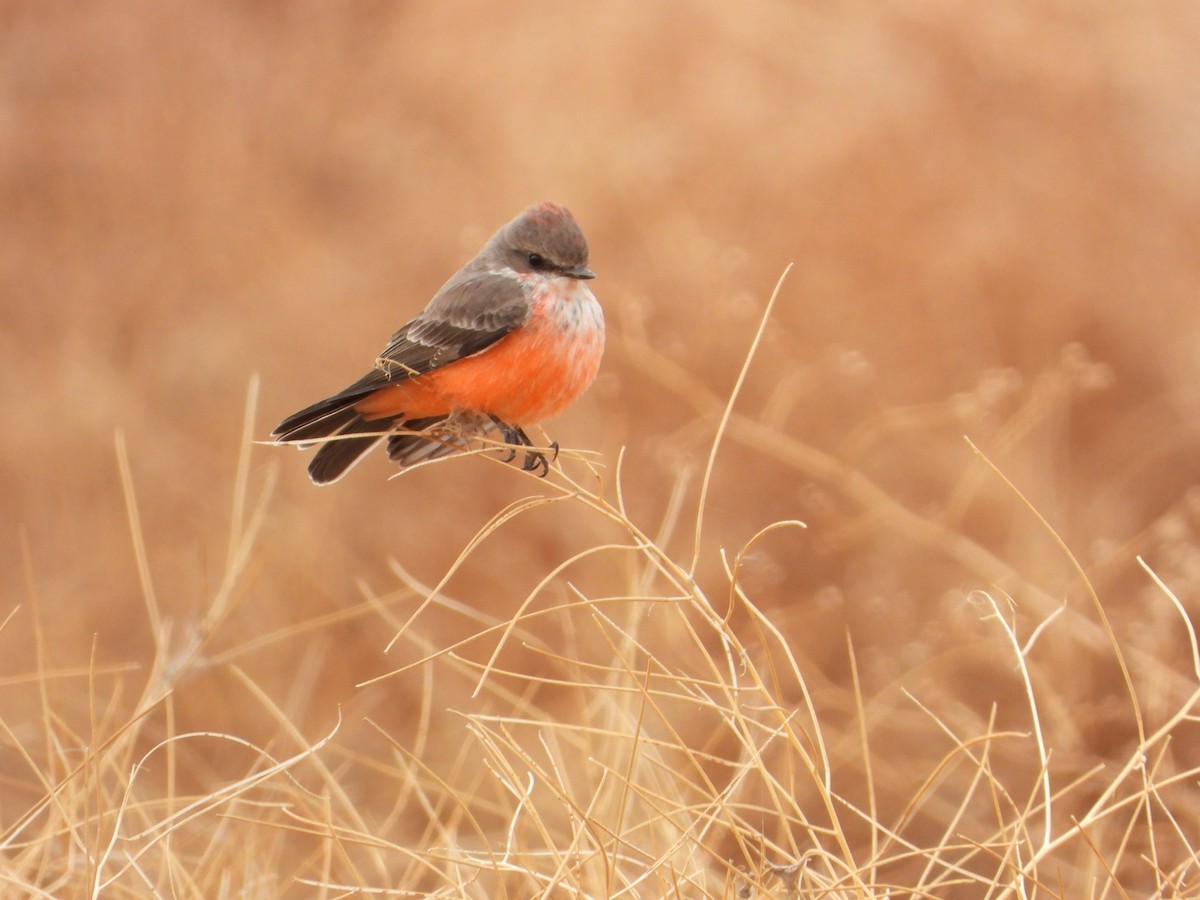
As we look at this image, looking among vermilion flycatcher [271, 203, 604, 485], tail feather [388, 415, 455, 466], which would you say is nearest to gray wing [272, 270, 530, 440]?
vermilion flycatcher [271, 203, 604, 485]

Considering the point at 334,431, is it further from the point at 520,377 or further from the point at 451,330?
the point at 520,377

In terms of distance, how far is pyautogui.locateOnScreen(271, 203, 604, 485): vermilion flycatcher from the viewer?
3.11m

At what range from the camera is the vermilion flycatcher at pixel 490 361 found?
10.2 feet

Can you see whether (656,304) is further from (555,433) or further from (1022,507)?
(1022,507)

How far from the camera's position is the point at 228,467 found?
25.6 feet

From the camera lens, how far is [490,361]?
3172mm

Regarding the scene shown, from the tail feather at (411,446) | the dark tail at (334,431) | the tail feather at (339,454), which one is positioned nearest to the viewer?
the dark tail at (334,431)

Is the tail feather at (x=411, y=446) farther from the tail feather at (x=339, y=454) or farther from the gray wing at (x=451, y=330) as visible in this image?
the gray wing at (x=451, y=330)

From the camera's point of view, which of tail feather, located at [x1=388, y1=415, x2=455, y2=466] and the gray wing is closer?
the gray wing

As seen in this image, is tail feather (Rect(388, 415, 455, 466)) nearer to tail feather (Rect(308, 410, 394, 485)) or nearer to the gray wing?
tail feather (Rect(308, 410, 394, 485))

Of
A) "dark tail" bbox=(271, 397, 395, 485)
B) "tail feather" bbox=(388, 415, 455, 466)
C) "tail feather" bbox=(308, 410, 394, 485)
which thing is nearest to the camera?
"dark tail" bbox=(271, 397, 395, 485)

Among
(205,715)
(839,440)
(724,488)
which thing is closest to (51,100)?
(205,715)

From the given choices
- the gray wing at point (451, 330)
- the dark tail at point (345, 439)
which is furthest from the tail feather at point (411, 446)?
the gray wing at point (451, 330)

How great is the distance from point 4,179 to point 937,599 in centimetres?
691
